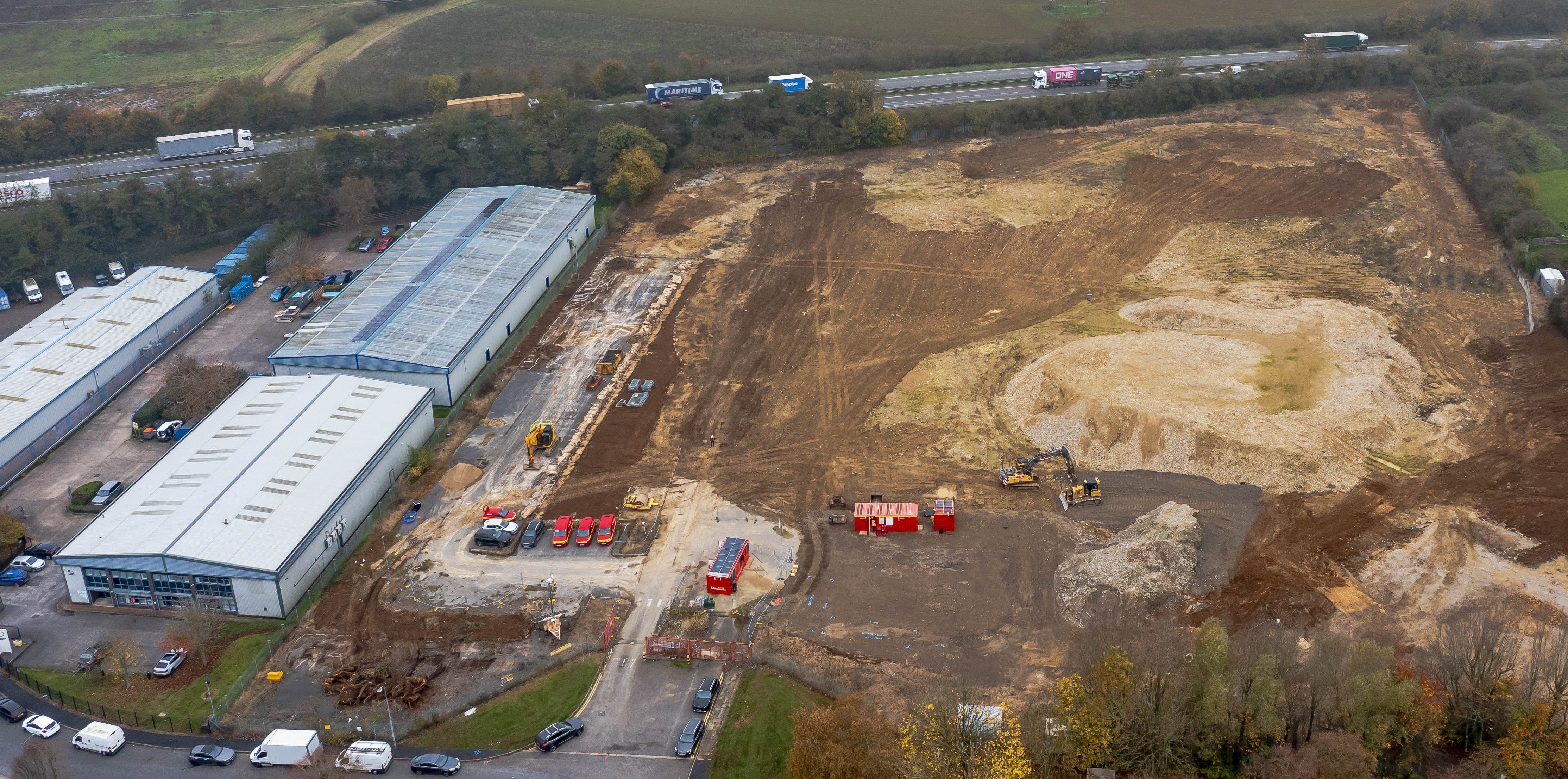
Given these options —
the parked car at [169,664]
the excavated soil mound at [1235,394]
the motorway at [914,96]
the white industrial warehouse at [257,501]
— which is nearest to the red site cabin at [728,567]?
the excavated soil mound at [1235,394]

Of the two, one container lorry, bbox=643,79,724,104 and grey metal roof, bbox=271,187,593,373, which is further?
one container lorry, bbox=643,79,724,104

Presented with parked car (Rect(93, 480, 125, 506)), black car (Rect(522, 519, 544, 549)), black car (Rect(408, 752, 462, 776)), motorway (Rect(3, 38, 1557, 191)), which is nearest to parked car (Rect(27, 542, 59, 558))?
parked car (Rect(93, 480, 125, 506))

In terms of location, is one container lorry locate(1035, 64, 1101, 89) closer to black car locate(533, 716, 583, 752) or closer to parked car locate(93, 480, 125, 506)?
black car locate(533, 716, 583, 752)

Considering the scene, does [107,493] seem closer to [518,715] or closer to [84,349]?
[84,349]

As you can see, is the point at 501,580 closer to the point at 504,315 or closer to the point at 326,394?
the point at 326,394

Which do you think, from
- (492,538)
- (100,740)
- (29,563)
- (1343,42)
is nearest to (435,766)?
(100,740)

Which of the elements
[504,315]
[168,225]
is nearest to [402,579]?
[504,315]
